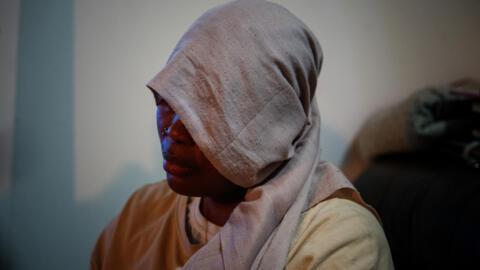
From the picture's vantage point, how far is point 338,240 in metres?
0.48

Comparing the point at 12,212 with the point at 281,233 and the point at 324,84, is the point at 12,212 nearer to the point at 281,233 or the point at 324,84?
the point at 281,233

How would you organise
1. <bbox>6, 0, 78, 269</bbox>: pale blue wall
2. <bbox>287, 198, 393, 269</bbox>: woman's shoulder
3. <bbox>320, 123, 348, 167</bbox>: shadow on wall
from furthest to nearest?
<bbox>320, 123, 348, 167</bbox>: shadow on wall → <bbox>6, 0, 78, 269</bbox>: pale blue wall → <bbox>287, 198, 393, 269</bbox>: woman's shoulder

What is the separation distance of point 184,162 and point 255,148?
0.12 metres

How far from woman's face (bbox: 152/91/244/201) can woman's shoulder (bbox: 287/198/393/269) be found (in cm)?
16

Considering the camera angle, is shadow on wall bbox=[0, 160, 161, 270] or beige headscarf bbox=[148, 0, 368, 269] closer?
beige headscarf bbox=[148, 0, 368, 269]

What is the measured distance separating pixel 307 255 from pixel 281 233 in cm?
5

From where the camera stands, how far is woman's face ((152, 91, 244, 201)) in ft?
1.71

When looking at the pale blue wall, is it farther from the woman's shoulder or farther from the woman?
the woman's shoulder

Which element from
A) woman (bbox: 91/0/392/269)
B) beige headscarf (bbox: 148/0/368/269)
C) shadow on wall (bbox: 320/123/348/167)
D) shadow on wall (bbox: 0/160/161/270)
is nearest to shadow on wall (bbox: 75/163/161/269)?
shadow on wall (bbox: 0/160/161/270)

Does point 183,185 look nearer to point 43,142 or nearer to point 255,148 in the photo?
point 255,148

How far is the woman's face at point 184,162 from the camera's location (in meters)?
0.52

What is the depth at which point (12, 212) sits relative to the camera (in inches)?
30.6

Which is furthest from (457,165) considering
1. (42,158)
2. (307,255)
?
(42,158)

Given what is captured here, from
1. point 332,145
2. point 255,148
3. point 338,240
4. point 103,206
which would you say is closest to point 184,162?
point 255,148
